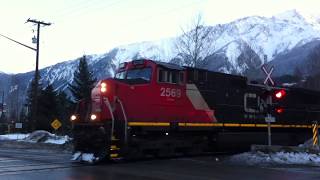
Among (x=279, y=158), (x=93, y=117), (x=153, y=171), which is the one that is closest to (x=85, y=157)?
(x=93, y=117)

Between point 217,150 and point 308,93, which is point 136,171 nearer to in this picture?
point 217,150

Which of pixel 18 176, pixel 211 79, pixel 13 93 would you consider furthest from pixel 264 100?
pixel 13 93

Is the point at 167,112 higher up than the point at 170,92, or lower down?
lower down

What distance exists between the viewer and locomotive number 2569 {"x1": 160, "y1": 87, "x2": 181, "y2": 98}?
21.8 metres

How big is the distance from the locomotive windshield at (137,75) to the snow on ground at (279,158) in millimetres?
4765

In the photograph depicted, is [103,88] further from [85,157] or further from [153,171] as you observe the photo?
[153,171]

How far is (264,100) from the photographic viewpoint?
22547 millimetres

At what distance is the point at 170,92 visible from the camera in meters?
22.2

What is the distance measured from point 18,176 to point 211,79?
12.0 m

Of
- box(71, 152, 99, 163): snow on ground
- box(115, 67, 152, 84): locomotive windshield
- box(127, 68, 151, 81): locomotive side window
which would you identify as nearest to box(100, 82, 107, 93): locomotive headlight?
box(115, 67, 152, 84): locomotive windshield

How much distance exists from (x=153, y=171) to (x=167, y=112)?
578cm

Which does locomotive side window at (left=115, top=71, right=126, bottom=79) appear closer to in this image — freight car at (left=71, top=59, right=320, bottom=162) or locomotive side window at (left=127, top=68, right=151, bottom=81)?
freight car at (left=71, top=59, right=320, bottom=162)

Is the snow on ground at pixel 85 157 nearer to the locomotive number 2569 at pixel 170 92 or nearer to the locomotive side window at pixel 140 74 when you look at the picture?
the locomotive side window at pixel 140 74

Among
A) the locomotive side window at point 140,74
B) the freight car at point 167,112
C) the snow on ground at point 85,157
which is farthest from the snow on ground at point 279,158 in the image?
the snow on ground at point 85,157
